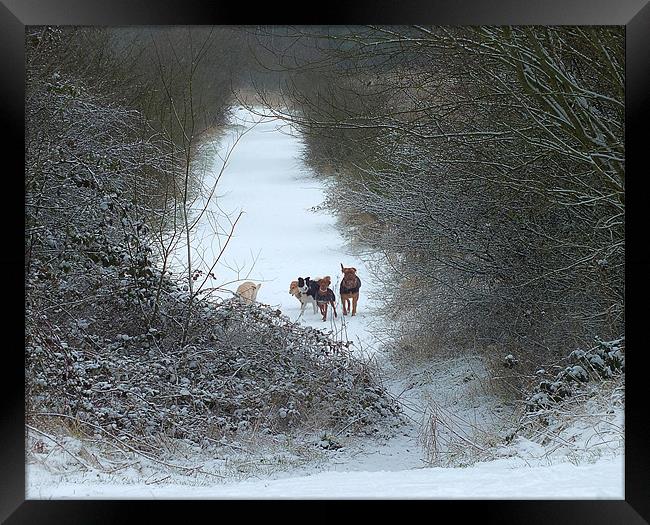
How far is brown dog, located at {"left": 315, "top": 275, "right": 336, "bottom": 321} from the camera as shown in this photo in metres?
7.78

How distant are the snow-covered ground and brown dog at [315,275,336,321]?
0.41 ft

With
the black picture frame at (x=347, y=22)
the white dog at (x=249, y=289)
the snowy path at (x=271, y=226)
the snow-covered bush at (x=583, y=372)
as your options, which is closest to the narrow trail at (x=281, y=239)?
the snowy path at (x=271, y=226)

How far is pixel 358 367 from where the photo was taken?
634cm

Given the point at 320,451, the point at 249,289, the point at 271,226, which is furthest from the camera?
the point at 271,226

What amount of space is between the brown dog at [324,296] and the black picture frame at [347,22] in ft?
16.6

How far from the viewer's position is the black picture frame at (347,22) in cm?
255

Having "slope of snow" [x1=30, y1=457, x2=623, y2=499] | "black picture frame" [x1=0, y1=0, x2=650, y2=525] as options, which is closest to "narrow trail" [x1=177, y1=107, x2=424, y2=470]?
"slope of snow" [x1=30, y1=457, x2=623, y2=499]

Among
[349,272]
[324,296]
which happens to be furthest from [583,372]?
[349,272]

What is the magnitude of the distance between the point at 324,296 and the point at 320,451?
2.59 metres

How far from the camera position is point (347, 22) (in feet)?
8.38

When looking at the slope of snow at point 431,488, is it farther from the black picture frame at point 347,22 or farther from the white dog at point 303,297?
the white dog at point 303,297

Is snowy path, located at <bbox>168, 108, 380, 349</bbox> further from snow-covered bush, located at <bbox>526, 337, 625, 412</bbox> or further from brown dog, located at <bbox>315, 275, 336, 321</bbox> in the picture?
snow-covered bush, located at <bbox>526, 337, 625, 412</bbox>

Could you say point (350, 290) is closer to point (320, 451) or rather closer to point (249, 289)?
point (249, 289)

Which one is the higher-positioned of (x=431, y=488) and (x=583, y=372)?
(x=583, y=372)
